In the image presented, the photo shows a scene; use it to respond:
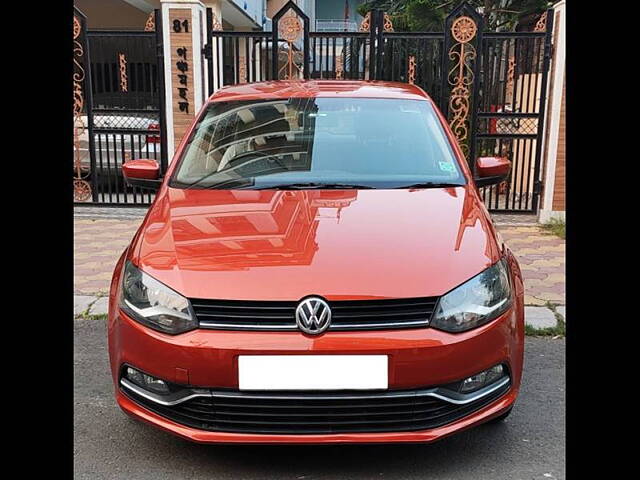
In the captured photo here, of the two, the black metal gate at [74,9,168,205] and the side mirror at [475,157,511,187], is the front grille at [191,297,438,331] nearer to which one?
the side mirror at [475,157,511,187]

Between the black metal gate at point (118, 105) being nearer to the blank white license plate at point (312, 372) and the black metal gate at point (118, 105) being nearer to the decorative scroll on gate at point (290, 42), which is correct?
the decorative scroll on gate at point (290, 42)

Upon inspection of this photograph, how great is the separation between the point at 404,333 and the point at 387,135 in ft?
5.28

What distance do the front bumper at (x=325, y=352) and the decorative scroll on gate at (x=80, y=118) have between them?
5828 mm

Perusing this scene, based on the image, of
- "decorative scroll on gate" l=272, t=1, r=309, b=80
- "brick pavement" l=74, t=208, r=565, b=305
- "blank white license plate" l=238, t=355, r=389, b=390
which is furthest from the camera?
"decorative scroll on gate" l=272, t=1, r=309, b=80

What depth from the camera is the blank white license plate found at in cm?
223

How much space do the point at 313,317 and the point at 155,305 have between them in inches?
25.1

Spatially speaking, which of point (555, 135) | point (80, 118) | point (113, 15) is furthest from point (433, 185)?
point (113, 15)

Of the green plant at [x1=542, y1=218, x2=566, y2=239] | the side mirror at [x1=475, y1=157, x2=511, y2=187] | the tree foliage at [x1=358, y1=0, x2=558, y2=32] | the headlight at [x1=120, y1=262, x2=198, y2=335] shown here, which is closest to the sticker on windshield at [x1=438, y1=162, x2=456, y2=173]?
the side mirror at [x1=475, y1=157, x2=511, y2=187]

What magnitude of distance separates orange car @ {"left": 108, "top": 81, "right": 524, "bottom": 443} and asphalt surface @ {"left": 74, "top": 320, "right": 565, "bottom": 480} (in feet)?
0.98
